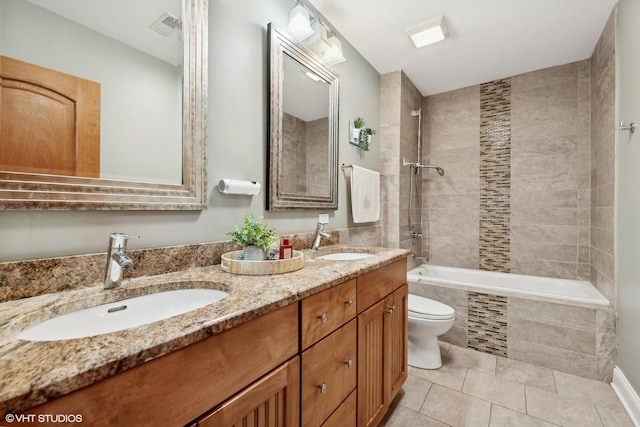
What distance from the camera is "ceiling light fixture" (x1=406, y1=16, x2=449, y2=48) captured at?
1.93m

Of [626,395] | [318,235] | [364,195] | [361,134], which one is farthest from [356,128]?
[626,395]

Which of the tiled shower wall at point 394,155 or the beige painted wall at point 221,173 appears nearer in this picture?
the beige painted wall at point 221,173

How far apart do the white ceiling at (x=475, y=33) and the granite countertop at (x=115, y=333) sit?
1.80 m

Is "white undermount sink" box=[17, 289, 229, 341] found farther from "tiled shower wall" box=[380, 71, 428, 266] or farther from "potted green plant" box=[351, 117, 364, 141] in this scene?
"tiled shower wall" box=[380, 71, 428, 266]

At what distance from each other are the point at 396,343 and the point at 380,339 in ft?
0.77

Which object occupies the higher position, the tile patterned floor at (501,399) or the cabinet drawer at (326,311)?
the cabinet drawer at (326,311)

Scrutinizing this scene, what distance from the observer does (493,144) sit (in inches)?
114

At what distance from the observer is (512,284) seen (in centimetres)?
269

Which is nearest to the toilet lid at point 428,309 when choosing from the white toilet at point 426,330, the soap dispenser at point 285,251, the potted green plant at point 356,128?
the white toilet at point 426,330

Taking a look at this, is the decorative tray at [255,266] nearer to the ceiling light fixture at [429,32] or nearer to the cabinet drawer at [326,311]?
the cabinet drawer at [326,311]

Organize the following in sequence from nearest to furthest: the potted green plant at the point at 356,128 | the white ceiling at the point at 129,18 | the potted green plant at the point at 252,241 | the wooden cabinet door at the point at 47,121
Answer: the wooden cabinet door at the point at 47,121 → the white ceiling at the point at 129,18 → the potted green plant at the point at 252,241 → the potted green plant at the point at 356,128

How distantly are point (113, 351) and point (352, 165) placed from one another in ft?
6.07

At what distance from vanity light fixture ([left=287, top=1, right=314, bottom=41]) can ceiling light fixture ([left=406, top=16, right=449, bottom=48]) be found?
859 mm

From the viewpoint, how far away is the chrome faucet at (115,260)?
2.65 feet
